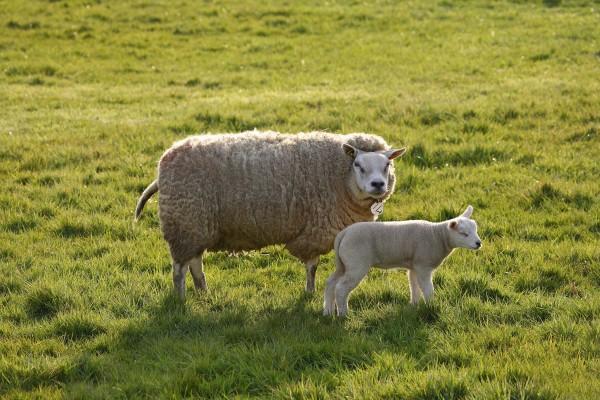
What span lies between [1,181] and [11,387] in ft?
20.0

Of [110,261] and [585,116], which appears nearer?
[110,261]

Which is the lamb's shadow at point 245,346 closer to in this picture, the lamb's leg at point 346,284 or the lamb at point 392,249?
the lamb's leg at point 346,284

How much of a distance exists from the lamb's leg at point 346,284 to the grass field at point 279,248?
0.41 ft

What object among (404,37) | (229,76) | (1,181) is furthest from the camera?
(404,37)

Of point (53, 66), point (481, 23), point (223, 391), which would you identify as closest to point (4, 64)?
point (53, 66)

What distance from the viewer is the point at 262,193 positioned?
26.2ft

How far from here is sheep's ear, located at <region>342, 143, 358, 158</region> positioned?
315 inches

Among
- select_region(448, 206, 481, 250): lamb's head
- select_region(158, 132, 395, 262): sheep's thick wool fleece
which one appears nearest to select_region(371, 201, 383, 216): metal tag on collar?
select_region(158, 132, 395, 262): sheep's thick wool fleece

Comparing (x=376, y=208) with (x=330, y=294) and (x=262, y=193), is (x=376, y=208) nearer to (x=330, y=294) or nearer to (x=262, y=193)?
(x=262, y=193)

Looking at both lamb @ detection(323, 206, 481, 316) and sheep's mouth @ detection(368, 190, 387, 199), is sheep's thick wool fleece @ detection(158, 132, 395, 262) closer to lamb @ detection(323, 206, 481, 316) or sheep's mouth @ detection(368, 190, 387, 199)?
sheep's mouth @ detection(368, 190, 387, 199)

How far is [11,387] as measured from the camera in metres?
5.74

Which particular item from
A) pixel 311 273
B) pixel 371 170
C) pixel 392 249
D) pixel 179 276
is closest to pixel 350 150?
pixel 371 170

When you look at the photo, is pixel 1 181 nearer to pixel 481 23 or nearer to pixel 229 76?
pixel 229 76

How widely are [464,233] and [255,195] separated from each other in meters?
2.15
